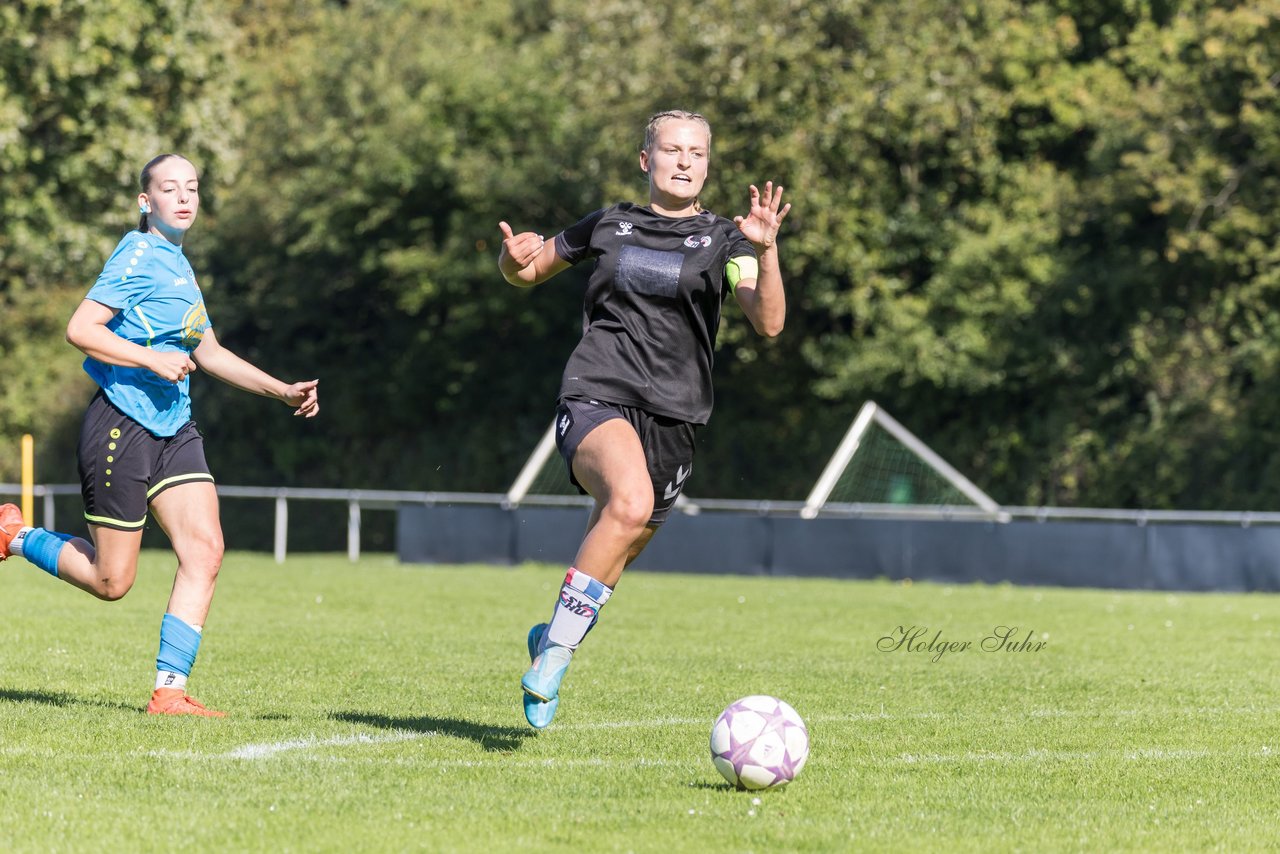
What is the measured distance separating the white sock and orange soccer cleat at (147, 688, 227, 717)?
69.7 inches

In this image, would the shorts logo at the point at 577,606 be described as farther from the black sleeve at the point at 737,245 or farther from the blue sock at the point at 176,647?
the blue sock at the point at 176,647

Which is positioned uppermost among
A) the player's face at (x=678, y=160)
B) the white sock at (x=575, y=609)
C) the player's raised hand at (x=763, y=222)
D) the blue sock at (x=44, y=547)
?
the player's face at (x=678, y=160)

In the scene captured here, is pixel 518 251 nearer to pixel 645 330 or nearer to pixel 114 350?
pixel 645 330

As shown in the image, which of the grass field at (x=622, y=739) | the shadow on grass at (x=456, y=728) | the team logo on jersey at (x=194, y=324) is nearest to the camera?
the grass field at (x=622, y=739)

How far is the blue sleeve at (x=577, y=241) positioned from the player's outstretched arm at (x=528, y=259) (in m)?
0.03

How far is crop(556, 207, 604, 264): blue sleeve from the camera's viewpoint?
276 inches

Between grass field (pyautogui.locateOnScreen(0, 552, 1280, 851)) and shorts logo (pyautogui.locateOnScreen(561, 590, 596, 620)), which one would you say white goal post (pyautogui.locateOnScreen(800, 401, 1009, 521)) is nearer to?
grass field (pyautogui.locateOnScreen(0, 552, 1280, 851))

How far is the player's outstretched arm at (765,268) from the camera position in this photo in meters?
6.54

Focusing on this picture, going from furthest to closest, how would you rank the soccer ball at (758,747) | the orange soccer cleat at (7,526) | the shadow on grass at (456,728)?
1. the orange soccer cleat at (7,526)
2. the shadow on grass at (456,728)
3. the soccer ball at (758,747)

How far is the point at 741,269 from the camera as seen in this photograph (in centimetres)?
679

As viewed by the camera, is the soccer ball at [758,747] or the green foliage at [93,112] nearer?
the soccer ball at [758,747]

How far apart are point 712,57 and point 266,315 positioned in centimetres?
1498

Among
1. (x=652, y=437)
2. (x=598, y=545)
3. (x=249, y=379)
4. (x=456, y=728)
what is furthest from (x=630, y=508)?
(x=249, y=379)

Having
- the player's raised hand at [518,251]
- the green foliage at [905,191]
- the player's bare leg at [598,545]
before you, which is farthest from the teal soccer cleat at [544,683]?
the green foliage at [905,191]
